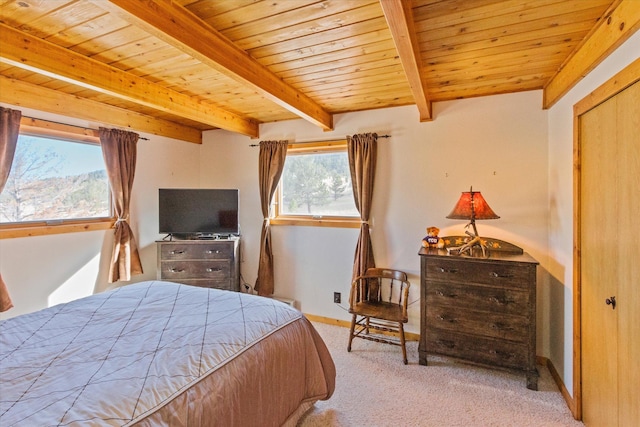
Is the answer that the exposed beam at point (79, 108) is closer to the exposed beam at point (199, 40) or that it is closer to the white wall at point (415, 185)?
the white wall at point (415, 185)

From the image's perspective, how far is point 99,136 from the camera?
3061mm

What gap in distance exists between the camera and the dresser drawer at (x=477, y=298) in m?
2.26

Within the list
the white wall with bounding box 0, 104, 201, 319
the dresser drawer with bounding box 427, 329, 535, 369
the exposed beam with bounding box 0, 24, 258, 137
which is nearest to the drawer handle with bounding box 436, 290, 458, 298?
the dresser drawer with bounding box 427, 329, 535, 369

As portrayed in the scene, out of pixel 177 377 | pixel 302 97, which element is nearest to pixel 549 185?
pixel 302 97

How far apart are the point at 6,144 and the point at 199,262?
1877 mm

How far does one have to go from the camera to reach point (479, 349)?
2363mm

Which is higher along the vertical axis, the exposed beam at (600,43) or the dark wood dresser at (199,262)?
the exposed beam at (600,43)

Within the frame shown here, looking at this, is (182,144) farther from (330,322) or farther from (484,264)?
(484,264)

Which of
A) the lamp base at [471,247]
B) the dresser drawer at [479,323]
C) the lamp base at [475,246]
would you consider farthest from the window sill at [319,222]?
the dresser drawer at [479,323]

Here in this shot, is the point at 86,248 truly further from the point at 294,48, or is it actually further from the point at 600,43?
the point at 600,43

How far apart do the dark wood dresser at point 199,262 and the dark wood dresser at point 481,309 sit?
6.95 feet

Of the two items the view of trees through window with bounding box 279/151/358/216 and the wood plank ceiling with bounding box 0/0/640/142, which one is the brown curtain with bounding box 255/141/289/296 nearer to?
the view of trees through window with bounding box 279/151/358/216

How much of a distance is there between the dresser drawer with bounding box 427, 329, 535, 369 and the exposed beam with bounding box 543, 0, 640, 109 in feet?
6.31

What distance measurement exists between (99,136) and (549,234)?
14.4ft
